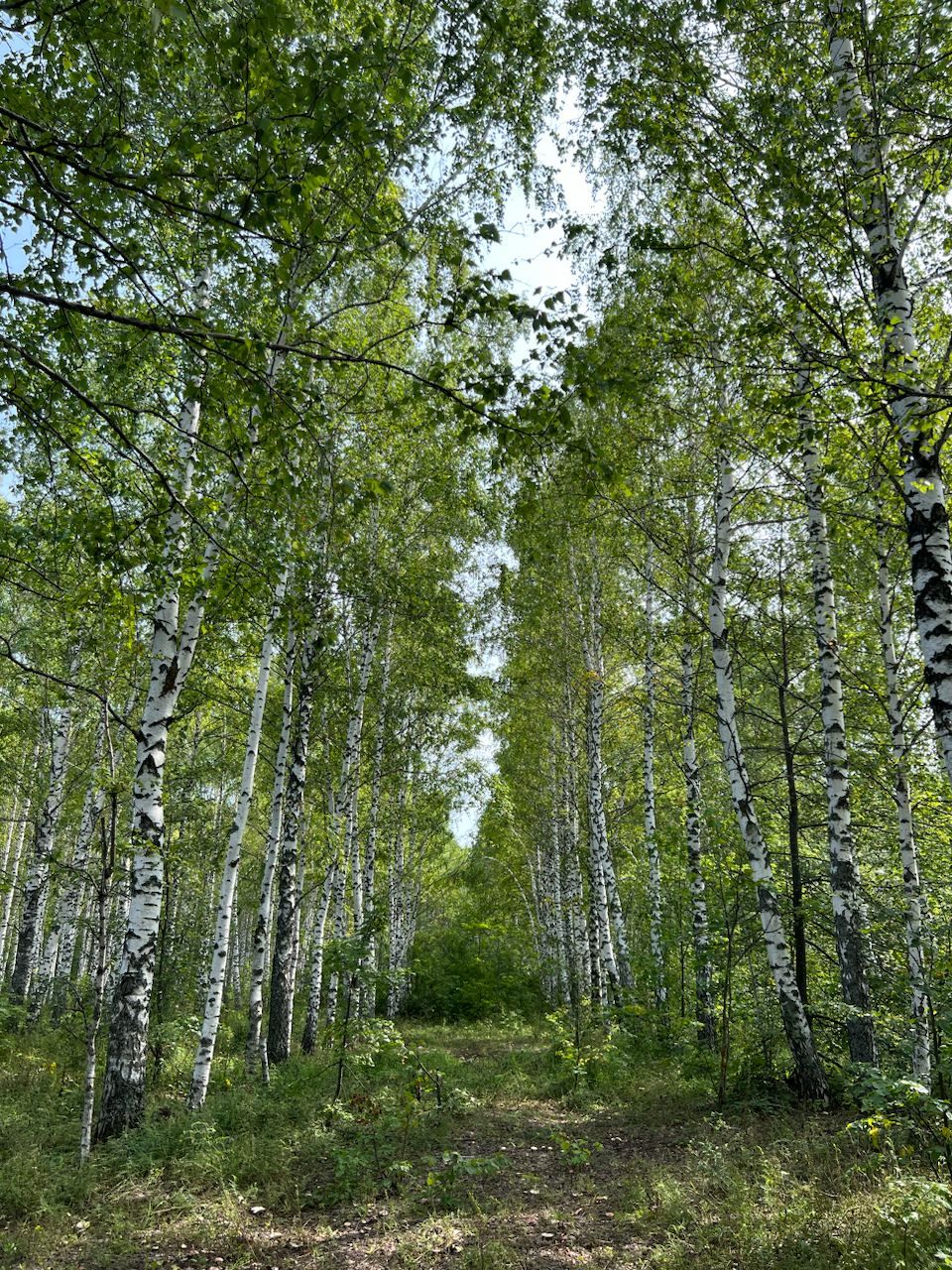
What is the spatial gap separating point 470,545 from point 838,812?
1056cm

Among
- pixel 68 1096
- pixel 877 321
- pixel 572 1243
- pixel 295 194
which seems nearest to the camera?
pixel 295 194

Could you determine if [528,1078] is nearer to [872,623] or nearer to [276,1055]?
[276,1055]

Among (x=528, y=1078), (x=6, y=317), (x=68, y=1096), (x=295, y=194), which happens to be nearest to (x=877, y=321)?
(x=295, y=194)

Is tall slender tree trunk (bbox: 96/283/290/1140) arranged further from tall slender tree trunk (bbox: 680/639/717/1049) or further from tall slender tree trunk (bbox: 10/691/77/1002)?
tall slender tree trunk (bbox: 10/691/77/1002)

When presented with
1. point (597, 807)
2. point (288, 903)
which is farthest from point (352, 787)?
point (597, 807)

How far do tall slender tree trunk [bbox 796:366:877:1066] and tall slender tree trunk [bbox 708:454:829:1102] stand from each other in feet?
1.77

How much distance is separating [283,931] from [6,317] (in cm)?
943

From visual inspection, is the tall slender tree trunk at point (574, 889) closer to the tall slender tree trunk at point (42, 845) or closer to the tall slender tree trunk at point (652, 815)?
the tall slender tree trunk at point (652, 815)

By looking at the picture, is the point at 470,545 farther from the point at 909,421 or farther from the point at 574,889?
the point at 909,421

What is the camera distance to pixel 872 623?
11.5 m

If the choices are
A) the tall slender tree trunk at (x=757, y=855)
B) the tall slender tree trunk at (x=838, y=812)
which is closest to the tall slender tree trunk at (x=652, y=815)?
the tall slender tree trunk at (x=757, y=855)

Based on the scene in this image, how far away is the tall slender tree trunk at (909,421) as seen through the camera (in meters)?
4.61

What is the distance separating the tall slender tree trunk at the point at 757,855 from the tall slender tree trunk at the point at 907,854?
110 cm

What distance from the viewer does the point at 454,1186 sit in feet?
19.6
